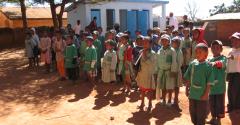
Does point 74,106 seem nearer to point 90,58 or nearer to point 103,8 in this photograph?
point 90,58

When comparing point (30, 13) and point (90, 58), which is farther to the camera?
point (30, 13)

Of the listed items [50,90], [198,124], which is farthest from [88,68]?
[198,124]

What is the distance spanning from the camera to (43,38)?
1243 cm

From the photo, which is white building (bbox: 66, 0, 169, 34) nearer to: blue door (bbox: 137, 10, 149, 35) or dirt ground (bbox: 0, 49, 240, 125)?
blue door (bbox: 137, 10, 149, 35)

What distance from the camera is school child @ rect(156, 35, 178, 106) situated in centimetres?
739

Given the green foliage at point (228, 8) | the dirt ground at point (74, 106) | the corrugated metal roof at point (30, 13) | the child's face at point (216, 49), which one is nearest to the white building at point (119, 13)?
the dirt ground at point (74, 106)

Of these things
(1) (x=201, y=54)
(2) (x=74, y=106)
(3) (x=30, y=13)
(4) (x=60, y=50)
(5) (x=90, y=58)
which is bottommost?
Result: (2) (x=74, y=106)

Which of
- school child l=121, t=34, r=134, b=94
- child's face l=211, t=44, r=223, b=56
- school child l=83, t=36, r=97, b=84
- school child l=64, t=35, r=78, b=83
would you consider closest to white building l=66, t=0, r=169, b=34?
school child l=64, t=35, r=78, b=83

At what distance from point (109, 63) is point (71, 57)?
156 cm

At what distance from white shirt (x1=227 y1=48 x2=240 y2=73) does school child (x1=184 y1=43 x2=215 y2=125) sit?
1077 millimetres

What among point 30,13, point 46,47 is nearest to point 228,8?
point 30,13

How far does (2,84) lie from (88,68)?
3.14m

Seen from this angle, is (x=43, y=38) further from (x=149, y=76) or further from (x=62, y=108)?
(x=149, y=76)

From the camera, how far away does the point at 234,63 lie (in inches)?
256
